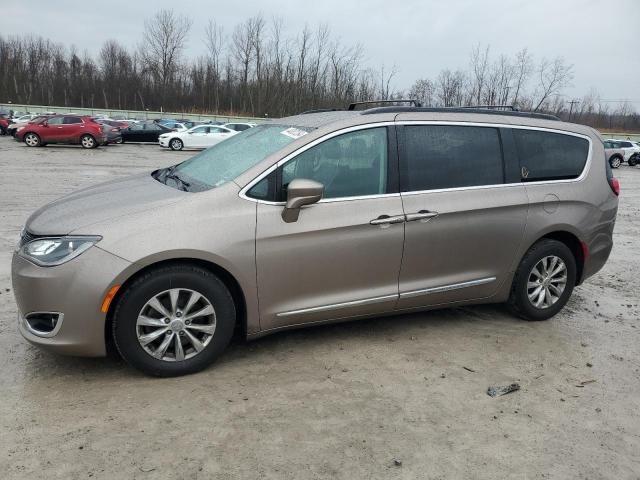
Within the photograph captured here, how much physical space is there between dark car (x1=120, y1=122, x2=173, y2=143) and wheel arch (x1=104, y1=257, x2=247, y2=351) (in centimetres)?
3286

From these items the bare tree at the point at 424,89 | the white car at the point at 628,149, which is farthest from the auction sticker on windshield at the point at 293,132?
the bare tree at the point at 424,89

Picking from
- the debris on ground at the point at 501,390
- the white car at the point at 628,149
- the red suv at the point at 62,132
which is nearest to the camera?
the debris on ground at the point at 501,390

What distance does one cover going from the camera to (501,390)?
3594 mm

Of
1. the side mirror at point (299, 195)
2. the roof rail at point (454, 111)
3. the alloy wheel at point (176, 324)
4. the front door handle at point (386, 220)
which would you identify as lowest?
the alloy wheel at point (176, 324)

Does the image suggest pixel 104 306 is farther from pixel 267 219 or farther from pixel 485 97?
pixel 485 97

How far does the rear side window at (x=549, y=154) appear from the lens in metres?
4.68

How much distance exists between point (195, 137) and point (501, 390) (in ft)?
95.0

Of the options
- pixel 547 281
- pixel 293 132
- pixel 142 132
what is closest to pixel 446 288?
pixel 547 281

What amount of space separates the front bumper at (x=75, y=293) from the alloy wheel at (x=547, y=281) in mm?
3401

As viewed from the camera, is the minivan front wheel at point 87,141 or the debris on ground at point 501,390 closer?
the debris on ground at point 501,390

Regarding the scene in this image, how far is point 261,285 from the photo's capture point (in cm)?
367

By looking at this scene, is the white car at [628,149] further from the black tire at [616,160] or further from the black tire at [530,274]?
the black tire at [530,274]

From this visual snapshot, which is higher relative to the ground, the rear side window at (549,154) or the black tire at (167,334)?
the rear side window at (549,154)

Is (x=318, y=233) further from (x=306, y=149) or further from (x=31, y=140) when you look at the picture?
(x=31, y=140)
